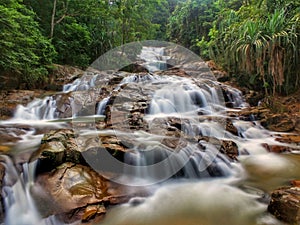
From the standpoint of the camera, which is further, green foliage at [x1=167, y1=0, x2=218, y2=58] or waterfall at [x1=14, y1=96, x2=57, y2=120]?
green foliage at [x1=167, y1=0, x2=218, y2=58]

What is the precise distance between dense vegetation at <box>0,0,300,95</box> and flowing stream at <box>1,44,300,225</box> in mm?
2092

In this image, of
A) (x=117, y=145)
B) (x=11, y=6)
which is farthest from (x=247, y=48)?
(x=11, y=6)

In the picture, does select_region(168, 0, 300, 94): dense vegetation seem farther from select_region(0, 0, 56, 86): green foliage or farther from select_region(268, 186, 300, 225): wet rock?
select_region(0, 0, 56, 86): green foliage

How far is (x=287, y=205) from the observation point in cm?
278

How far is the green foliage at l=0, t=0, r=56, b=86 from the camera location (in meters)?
6.31

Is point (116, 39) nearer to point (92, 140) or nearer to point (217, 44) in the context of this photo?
point (217, 44)

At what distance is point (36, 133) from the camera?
5586 millimetres

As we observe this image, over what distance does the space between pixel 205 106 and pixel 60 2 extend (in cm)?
943

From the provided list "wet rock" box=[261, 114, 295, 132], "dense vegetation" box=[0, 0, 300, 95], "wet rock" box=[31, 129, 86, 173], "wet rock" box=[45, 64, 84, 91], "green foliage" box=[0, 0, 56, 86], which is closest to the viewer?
"wet rock" box=[31, 129, 86, 173]

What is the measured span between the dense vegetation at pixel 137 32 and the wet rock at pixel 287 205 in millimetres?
5875

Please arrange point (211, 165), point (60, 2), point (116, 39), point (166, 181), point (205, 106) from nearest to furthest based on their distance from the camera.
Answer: point (166, 181), point (211, 165), point (205, 106), point (60, 2), point (116, 39)

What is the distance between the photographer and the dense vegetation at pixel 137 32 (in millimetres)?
7586

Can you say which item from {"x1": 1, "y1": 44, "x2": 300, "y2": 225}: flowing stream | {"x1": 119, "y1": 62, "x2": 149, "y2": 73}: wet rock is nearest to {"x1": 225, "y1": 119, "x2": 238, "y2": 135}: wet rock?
{"x1": 1, "y1": 44, "x2": 300, "y2": 225}: flowing stream

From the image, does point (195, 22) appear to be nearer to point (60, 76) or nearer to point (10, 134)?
point (60, 76)
